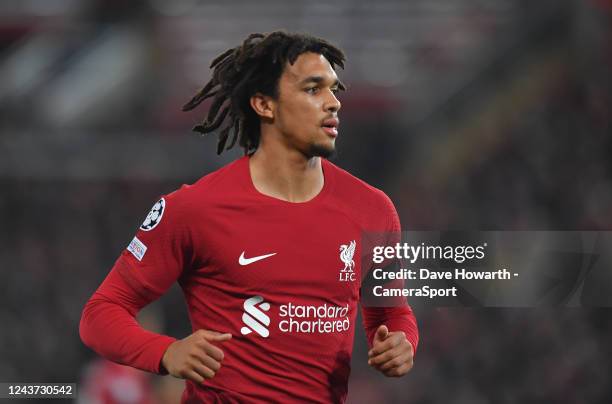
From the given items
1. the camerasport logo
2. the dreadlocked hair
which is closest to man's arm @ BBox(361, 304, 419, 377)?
the camerasport logo

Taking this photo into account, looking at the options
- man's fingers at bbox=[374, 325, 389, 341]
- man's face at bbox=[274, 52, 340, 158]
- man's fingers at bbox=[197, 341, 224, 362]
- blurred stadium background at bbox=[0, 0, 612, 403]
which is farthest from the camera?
blurred stadium background at bbox=[0, 0, 612, 403]

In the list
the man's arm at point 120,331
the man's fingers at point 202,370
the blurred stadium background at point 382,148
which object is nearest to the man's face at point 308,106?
the man's arm at point 120,331

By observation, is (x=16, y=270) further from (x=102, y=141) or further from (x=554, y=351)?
(x=554, y=351)

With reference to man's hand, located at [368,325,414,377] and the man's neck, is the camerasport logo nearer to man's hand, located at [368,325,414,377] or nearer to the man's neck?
man's hand, located at [368,325,414,377]

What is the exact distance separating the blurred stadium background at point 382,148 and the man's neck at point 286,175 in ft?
11.4

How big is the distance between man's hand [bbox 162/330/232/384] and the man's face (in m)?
0.73

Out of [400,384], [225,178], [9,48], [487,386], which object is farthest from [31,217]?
[225,178]

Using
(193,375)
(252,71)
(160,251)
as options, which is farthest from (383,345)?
(252,71)

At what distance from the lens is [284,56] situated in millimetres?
3250

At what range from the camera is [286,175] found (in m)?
3.18

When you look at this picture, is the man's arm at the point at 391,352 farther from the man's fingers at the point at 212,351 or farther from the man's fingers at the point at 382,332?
the man's fingers at the point at 212,351

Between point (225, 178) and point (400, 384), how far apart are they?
457 cm

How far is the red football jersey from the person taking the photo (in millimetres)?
2988

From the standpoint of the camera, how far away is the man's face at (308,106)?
10.3 feet
